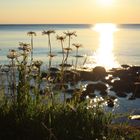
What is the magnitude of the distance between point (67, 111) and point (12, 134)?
0.96m

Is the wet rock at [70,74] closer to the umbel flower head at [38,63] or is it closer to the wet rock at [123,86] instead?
the umbel flower head at [38,63]

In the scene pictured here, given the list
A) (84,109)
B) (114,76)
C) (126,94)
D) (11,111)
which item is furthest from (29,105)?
(114,76)

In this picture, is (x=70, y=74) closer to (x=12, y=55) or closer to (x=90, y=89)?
(x=90, y=89)

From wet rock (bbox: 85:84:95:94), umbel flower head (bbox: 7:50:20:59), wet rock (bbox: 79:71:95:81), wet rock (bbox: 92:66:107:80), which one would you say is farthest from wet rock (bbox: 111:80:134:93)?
umbel flower head (bbox: 7:50:20:59)

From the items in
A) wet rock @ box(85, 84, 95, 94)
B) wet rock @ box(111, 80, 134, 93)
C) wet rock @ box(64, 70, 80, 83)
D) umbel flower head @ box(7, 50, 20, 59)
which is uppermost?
umbel flower head @ box(7, 50, 20, 59)

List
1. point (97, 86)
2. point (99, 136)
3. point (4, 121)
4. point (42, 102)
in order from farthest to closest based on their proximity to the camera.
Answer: point (97, 86) < point (42, 102) < point (4, 121) < point (99, 136)

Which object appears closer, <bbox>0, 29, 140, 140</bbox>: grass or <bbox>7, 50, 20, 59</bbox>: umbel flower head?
<bbox>0, 29, 140, 140</bbox>: grass

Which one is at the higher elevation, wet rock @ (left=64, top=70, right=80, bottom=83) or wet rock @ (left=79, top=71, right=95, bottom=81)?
wet rock @ (left=64, top=70, right=80, bottom=83)

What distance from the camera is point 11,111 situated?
25.0ft

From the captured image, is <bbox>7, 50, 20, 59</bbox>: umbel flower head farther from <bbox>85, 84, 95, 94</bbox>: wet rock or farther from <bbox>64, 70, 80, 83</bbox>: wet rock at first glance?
<bbox>85, 84, 95, 94</bbox>: wet rock

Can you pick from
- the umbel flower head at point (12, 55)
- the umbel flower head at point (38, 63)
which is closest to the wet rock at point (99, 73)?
the umbel flower head at point (38, 63)

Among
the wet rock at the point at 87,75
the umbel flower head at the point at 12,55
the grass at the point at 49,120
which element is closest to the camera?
the grass at the point at 49,120

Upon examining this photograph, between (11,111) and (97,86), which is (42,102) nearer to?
(11,111)

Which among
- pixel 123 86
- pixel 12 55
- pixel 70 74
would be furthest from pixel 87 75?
pixel 12 55
